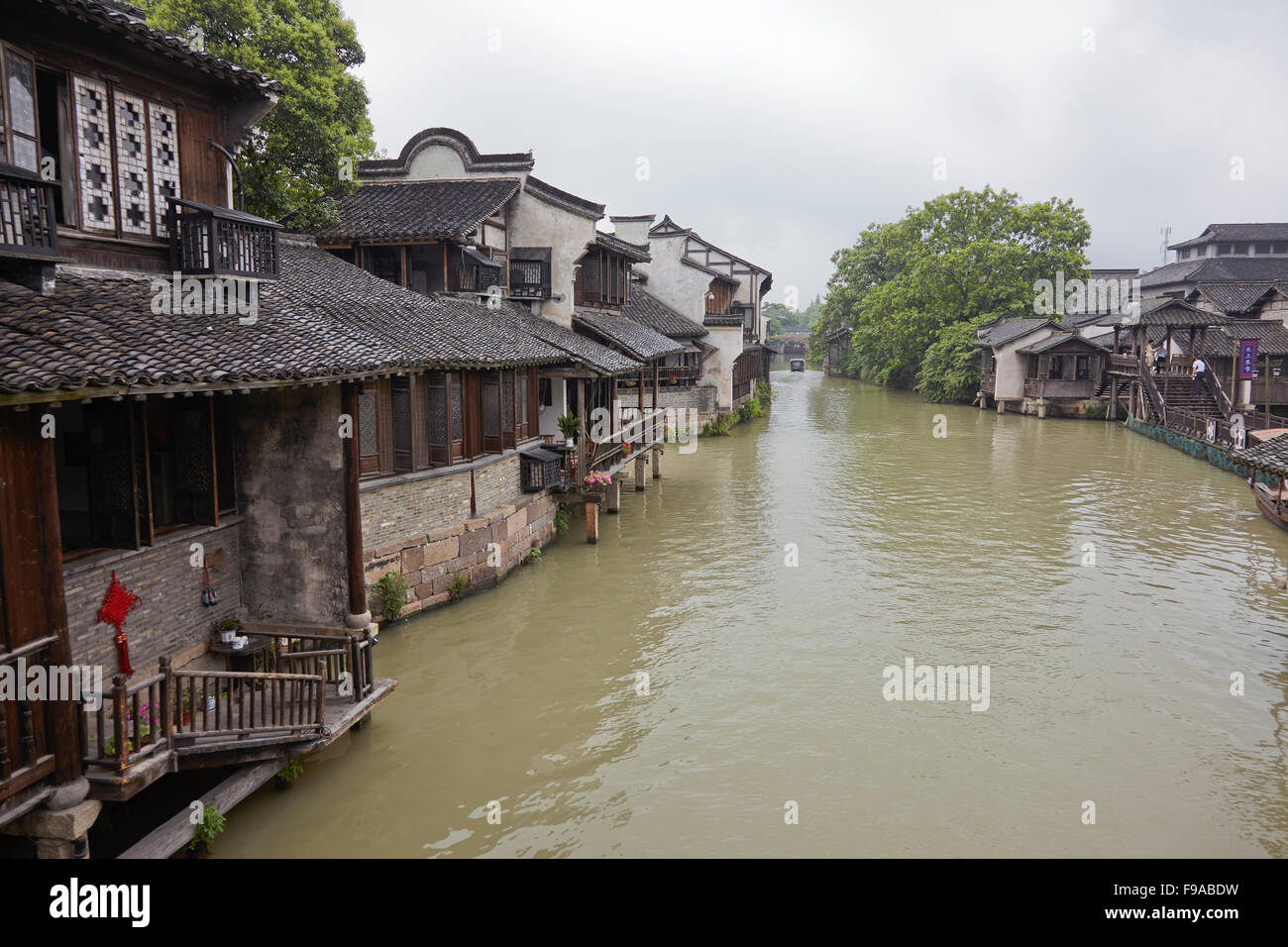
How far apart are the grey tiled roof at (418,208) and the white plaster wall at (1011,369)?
35289mm

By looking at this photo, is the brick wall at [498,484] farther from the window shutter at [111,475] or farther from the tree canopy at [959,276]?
the tree canopy at [959,276]

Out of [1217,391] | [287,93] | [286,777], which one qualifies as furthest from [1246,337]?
[286,777]

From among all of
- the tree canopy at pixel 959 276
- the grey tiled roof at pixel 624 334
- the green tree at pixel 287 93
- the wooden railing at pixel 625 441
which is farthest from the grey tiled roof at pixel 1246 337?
the green tree at pixel 287 93

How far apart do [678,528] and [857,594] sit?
252 inches

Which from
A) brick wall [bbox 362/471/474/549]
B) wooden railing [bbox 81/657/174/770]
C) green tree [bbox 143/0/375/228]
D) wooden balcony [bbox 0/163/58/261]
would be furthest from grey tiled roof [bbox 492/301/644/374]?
wooden railing [bbox 81/657/174/770]

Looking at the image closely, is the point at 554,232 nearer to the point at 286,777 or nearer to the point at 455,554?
the point at 455,554

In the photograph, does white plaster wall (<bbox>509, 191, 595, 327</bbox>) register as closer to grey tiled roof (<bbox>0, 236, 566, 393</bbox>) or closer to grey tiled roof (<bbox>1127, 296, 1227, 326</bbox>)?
grey tiled roof (<bbox>0, 236, 566, 393</bbox>)

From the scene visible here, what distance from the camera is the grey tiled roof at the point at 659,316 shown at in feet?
130

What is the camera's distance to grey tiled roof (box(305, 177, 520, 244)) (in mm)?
21500

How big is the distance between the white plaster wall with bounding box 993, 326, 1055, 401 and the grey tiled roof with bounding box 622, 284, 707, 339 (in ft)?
62.2

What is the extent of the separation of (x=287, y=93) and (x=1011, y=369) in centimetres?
4122

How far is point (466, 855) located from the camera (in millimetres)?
9086

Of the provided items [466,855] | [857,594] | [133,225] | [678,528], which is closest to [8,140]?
[133,225]

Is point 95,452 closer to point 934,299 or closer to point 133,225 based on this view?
point 133,225
